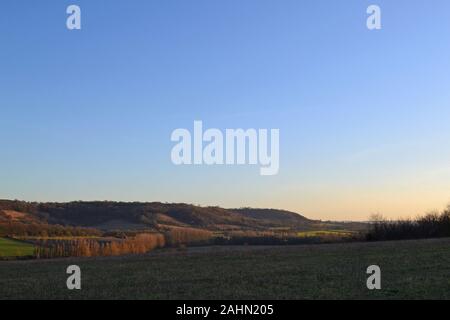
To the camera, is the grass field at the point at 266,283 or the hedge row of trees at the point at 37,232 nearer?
the grass field at the point at 266,283

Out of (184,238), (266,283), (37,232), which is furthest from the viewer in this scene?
(37,232)

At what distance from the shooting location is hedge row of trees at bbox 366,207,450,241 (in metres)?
63.7

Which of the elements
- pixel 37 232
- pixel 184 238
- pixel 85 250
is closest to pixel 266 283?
pixel 85 250

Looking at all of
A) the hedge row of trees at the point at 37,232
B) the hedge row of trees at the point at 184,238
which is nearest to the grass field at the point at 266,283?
the hedge row of trees at the point at 184,238

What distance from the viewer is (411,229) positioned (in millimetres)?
64875

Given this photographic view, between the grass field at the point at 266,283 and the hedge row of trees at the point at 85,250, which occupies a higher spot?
the grass field at the point at 266,283

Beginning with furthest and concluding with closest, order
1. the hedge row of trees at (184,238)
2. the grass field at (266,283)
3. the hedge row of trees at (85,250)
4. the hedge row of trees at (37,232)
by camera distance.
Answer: the hedge row of trees at (37,232), the hedge row of trees at (184,238), the hedge row of trees at (85,250), the grass field at (266,283)

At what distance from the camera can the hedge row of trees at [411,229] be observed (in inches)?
2507

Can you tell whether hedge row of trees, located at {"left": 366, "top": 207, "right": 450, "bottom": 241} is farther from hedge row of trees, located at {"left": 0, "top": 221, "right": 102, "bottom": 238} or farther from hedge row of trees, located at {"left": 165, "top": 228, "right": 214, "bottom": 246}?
hedge row of trees, located at {"left": 0, "top": 221, "right": 102, "bottom": 238}

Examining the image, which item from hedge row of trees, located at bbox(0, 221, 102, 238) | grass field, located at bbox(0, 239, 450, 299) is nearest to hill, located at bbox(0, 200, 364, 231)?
hedge row of trees, located at bbox(0, 221, 102, 238)

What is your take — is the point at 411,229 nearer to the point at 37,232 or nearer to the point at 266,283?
the point at 266,283

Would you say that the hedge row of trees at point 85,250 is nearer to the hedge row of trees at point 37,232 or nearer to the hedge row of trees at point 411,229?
the hedge row of trees at point 411,229

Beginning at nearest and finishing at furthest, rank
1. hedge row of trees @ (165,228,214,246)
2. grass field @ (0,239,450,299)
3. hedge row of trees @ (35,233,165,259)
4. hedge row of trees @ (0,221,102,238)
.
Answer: grass field @ (0,239,450,299) < hedge row of trees @ (35,233,165,259) < hedge row of trees @ (165,228,214,246) < hedge row of trees @ (0,221,102,238)

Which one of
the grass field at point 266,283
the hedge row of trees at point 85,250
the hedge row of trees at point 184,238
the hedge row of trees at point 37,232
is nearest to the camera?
the grass field at point 266,283
